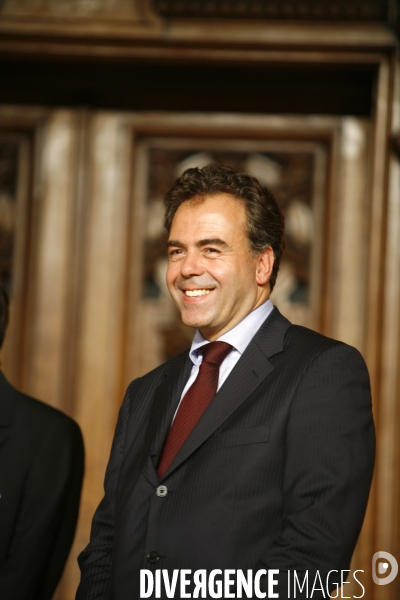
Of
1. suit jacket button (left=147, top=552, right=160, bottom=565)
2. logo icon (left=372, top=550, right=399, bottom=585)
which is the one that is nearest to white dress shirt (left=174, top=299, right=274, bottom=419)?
suit jacket button (left=147, top=552, right=160, bottom=565)

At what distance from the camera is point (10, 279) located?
3.72m

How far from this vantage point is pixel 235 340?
2.21 metres

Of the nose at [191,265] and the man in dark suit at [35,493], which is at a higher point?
the nose at [191,265]

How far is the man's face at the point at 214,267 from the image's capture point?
221 cm

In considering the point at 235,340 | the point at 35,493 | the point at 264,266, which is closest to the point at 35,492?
the point at 35,493

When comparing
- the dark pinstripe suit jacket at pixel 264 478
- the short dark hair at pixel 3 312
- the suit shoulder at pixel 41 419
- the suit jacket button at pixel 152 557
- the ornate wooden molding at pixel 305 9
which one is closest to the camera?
the dark pinstripe suit jacket at pixel 264 478

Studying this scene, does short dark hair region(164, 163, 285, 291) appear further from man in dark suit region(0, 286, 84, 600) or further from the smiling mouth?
man in dark suit region(0, 286, 84, 600)

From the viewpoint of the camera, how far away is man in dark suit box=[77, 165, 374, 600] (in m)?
1.87

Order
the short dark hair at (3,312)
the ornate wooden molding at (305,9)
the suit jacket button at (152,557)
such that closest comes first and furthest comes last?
the suit jacket button at (152,557)
the short dark hair at (3,312)
the ornate wooden molding at (305,9)

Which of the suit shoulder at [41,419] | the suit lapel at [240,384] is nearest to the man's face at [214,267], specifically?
the suit lapel at [240,384]

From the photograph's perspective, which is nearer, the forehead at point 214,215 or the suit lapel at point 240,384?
the suit lapel at point 240,384

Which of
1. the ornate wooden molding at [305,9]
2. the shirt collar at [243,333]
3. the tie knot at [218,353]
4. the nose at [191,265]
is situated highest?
the ornate wooden molding at [305,9]

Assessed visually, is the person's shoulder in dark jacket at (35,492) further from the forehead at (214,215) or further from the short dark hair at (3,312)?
the forehead at (214,215)

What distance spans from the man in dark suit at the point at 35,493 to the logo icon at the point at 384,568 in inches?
46.7
